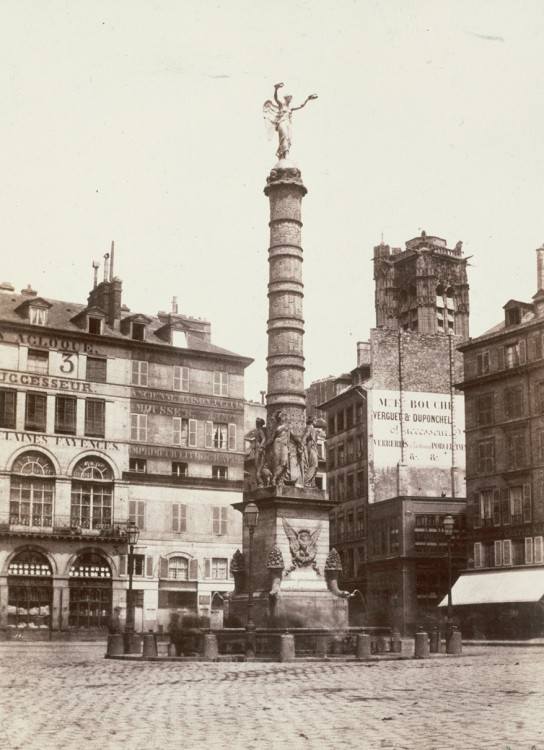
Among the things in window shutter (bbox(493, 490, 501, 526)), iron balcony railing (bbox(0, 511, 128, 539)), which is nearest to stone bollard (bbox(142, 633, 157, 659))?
iron balcony railing (bbox(0, 511, 128, 539))

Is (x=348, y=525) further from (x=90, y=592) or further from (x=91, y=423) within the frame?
(x=91, y=423)

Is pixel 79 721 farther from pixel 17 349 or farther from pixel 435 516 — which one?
pixel 435 516

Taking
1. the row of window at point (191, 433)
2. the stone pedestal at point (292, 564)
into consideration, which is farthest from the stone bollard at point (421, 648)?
the row of window at point (191, 433)

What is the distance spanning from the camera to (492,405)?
45.8 m

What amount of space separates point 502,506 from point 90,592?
58.5 feet

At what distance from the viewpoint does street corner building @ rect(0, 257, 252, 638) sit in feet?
142

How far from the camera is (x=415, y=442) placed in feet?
182

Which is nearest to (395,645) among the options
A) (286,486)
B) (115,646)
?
(286,486)

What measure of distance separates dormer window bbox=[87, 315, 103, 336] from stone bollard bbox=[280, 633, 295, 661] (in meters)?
27.2

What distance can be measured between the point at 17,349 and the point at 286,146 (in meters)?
19.2

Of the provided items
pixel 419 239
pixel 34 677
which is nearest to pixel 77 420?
pixel 34 677

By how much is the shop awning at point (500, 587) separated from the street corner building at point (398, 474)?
4.25m

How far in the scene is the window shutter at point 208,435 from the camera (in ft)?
159

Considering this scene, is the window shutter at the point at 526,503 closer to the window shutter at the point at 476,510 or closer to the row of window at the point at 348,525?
the window shutter at the point at 476,510
